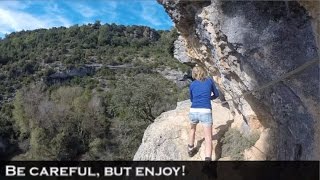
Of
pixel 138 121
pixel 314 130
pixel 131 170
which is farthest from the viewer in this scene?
pixel 138 121

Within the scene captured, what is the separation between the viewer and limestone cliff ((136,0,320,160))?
19.6ft

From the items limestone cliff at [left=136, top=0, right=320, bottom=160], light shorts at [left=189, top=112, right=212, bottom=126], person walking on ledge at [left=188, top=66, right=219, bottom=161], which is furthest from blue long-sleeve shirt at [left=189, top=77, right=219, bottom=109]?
limestone cliff at [left=136, top=0, right=320, bottom=160]

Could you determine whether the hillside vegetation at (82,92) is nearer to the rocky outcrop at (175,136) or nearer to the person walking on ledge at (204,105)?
the rocky outcrop at (175,136)

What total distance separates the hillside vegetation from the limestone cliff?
1900cm

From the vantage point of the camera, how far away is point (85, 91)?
52.5 m

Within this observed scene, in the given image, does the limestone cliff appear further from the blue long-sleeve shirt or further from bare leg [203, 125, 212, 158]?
bare leg [203, 125, 212, 158]

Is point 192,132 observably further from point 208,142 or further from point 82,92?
point 82,92

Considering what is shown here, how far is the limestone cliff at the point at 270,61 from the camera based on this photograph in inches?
235

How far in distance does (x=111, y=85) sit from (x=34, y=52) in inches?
828

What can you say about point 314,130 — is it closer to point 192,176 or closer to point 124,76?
point 192,176

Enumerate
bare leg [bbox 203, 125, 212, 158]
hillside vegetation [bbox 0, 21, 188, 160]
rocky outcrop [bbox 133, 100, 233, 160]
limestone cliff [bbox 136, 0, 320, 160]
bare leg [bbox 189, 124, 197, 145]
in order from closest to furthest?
1. limestone cliff [bbox 136, 0, 320, 160]
2. bare leg [bbox 203, 125, 212, 158]
3. bare leg [bbox 189, 124, 197, 145]
4. rocky outcrop [bbox 133, 100, 233, 160]
5. hillside vegetation [bbox 0, 21, 188, 160]

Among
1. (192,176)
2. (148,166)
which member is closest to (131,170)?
(148,166)

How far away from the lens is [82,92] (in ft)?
171

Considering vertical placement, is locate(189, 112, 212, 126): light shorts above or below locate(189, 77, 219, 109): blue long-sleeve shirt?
below
